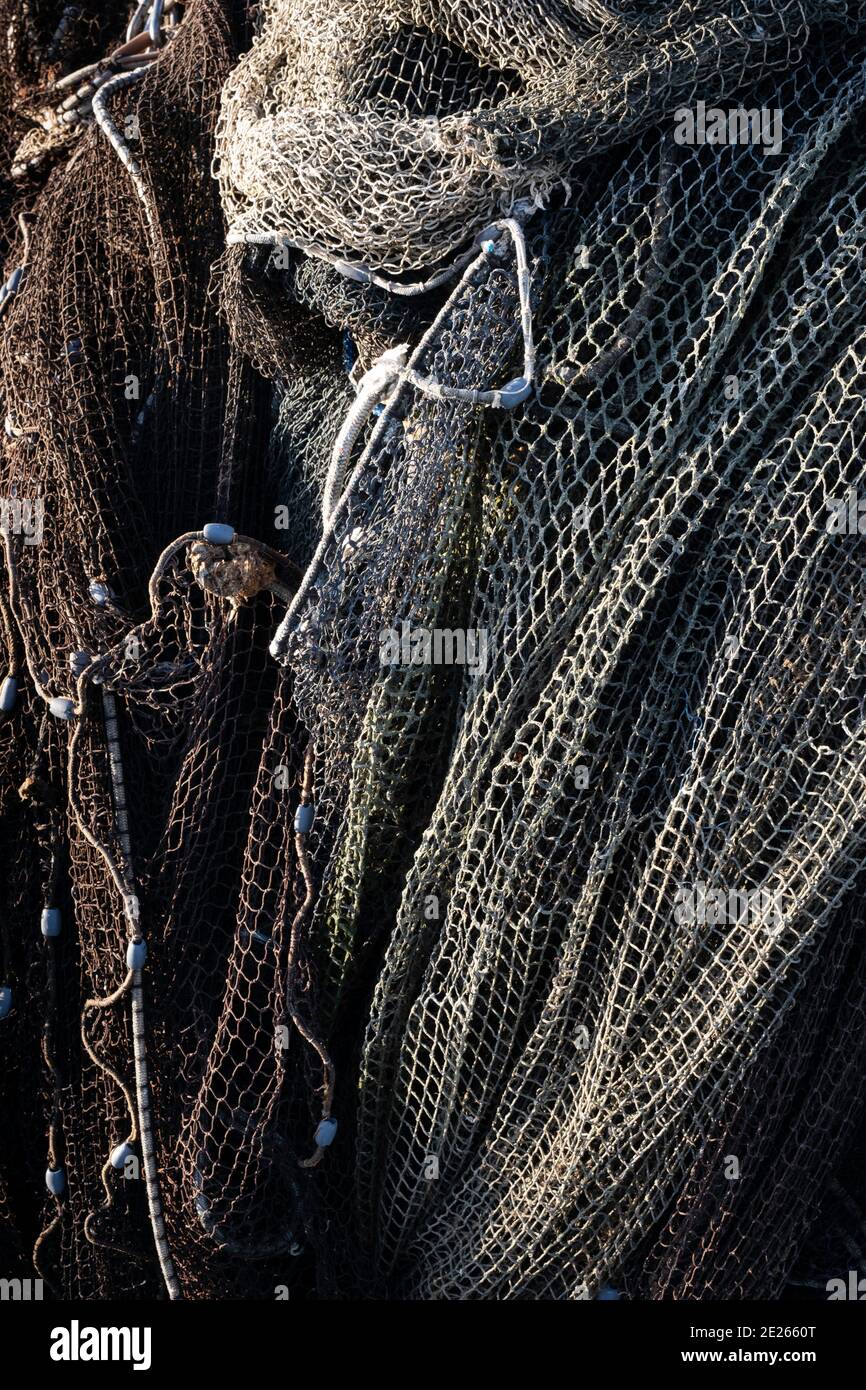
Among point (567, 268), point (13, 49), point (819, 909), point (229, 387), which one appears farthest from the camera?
point (13, 49)

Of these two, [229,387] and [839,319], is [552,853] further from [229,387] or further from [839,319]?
[229,387]

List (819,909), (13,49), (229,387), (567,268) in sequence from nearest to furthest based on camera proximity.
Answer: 1. (819,909)
2. (567,268)
3. (229,387)
4. (13,49)

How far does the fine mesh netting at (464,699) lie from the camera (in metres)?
1.50

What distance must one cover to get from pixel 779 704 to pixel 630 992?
361 mm

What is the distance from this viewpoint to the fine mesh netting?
1.50 metres

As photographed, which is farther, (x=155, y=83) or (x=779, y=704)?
(x=155, y=83)

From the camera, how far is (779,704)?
Answer: 1481mm

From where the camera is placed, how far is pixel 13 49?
2.19m

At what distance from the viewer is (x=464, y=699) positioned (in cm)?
162

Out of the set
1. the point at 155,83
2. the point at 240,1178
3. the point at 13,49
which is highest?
the point at 13,49

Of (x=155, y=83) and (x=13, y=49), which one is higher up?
(x=13, y=49)
